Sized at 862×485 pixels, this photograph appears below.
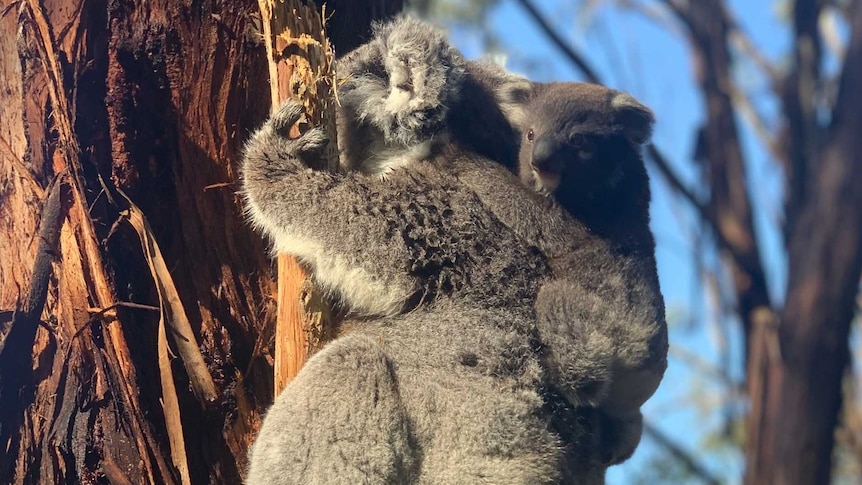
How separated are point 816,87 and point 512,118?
18.6ft

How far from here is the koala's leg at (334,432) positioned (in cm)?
283

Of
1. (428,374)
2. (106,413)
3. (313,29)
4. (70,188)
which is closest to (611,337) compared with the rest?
(428,374)

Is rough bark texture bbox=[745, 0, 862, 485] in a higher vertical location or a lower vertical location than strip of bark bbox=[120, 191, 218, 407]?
lower

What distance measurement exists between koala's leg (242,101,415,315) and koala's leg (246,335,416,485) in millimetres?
355

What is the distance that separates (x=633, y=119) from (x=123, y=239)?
2.35 metres

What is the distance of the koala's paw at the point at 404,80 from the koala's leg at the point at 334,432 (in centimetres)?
114

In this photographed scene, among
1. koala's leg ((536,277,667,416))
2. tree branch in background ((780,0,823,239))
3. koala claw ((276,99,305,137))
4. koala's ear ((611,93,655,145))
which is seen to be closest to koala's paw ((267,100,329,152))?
koala claw ((276,99,305,137))

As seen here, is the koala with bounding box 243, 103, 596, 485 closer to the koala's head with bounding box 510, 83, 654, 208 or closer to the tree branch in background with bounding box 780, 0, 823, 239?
the koala's head with bounding box 510, 83, 654, 208

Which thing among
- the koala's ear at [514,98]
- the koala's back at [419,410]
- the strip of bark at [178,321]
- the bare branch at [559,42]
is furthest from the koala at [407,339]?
the bare branch at [559,42]

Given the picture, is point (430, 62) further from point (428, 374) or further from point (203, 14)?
point (428, 374)

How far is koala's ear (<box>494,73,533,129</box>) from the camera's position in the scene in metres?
3.99

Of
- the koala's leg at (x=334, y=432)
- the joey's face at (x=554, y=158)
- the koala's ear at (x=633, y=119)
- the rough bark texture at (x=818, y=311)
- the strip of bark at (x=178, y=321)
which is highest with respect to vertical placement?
the koala's ear at (x=633, y=119)

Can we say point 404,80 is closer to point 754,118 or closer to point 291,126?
point 291,126

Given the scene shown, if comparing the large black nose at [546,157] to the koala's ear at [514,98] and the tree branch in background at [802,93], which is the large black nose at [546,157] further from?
the tree branch in background at [802,93]
